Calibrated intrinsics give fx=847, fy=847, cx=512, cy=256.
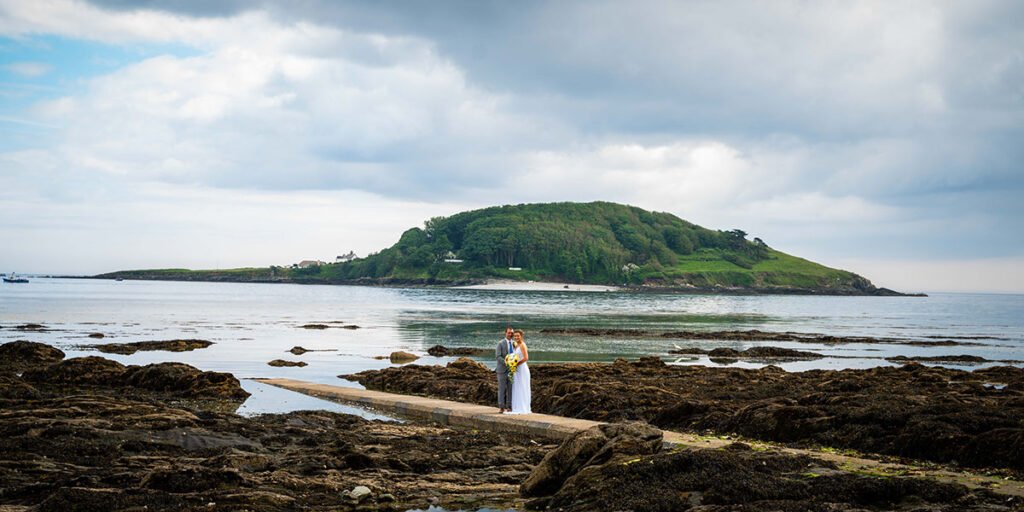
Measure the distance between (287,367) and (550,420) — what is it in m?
20.1

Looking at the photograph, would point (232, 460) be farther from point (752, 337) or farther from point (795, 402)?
point (752, 337)

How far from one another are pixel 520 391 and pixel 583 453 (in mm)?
8653

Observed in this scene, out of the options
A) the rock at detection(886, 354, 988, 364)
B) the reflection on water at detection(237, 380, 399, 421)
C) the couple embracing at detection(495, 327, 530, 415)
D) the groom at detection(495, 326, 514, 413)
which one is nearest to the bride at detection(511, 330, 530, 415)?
the couple embracing at detection(495, 327, 530, 415)

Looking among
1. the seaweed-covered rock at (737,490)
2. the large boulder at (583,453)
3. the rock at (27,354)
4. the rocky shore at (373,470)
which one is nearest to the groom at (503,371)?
the rocky shore at (373,470)

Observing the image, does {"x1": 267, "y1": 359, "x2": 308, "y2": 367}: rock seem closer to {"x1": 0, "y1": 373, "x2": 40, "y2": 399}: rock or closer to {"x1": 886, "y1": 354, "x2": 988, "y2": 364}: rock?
{"x1": 0, "y1": 373, "x2": 40, "y2": 399}: rock

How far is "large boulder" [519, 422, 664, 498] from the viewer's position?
11758 millimetres

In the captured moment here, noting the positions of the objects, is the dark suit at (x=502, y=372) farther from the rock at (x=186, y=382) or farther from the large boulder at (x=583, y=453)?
the rock at (x=186, y=382)

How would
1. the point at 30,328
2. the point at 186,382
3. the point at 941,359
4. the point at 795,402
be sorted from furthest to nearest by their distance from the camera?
1. the point at 30,328
2. the point at 941,359
3. the point at 186,382
4. the point at 795,402

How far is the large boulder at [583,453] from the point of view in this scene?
11.8m

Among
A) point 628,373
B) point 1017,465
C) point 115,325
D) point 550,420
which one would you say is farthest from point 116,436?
point 115,325

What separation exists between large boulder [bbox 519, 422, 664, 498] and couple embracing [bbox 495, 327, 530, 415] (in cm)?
827

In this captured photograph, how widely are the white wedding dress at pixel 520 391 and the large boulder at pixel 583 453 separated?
27.2 ft

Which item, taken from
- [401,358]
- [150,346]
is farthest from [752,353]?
[150,346]

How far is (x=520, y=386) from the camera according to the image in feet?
67.5
